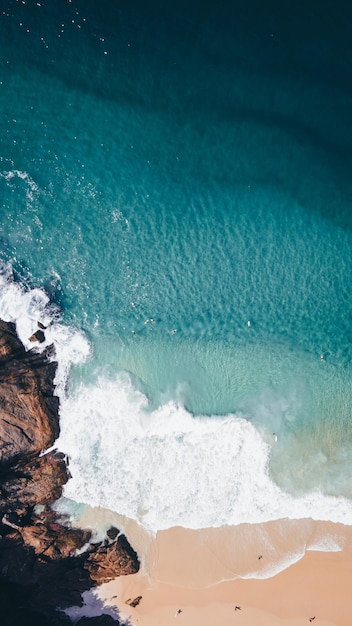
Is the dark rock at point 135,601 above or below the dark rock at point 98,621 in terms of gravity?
above

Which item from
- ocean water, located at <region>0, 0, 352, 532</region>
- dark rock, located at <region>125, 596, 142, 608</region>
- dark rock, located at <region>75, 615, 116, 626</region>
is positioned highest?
ocean water, located at <region>0, 0, 352, 532</region>

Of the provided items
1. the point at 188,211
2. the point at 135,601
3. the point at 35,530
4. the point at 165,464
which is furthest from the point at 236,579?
the point at 188,211

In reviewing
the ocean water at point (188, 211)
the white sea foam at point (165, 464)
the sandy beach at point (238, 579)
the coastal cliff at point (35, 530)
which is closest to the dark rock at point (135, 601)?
the sandy beach at point (238, 579)

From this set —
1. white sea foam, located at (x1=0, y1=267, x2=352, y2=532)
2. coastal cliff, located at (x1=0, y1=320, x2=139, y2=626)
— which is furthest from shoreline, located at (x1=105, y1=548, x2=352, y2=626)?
white sea foam, located at (x1=0, y1=267, x2=352, y2=532)

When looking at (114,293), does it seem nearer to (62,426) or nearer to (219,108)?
(62,426)

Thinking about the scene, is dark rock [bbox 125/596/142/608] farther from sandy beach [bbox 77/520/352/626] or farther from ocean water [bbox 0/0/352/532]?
ocean water [bbox 0/0/352/532]

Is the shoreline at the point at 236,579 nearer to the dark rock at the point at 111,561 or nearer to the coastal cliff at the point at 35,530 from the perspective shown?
the dark rock at the point at 111,561
